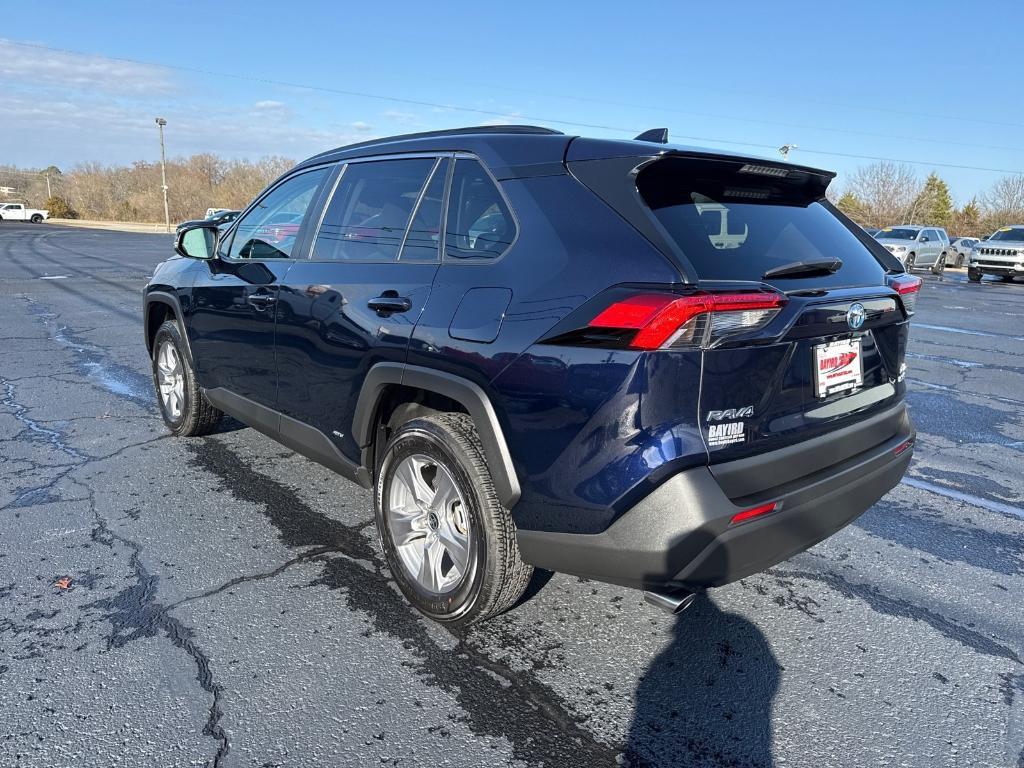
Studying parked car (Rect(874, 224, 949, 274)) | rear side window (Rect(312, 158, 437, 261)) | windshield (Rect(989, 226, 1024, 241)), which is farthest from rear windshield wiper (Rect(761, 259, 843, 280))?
windshield (Rect(989, 226, 1024, 241))

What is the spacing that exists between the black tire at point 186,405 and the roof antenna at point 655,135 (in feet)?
10.4

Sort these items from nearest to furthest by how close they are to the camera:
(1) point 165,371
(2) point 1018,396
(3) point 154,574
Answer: (3) point 154,574 < (1) point 165,371 < (2) point 1018,396

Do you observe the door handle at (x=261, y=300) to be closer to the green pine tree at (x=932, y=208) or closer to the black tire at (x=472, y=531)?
the black tire at (x=472, y=531)

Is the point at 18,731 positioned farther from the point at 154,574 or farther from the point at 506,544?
the point at 506,544

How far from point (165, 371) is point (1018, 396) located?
7.55 meters

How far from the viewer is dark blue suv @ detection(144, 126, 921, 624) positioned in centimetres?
213

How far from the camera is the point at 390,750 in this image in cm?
216

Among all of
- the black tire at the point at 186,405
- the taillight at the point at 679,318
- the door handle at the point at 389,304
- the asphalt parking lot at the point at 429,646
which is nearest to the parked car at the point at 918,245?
the asphalt parking lot at the point at 429,646

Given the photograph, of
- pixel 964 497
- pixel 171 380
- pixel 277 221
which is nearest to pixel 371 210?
pixel 277 221

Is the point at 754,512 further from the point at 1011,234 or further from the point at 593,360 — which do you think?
the point at 1011,234

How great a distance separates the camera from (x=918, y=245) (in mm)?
25625

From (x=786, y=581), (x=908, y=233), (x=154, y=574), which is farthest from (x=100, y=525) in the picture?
(x=908, y=233)

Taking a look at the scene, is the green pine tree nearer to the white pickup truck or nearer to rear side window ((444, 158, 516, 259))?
rear side window ((444, 158, 516, 259))

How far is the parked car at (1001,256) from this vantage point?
22.8 meters
